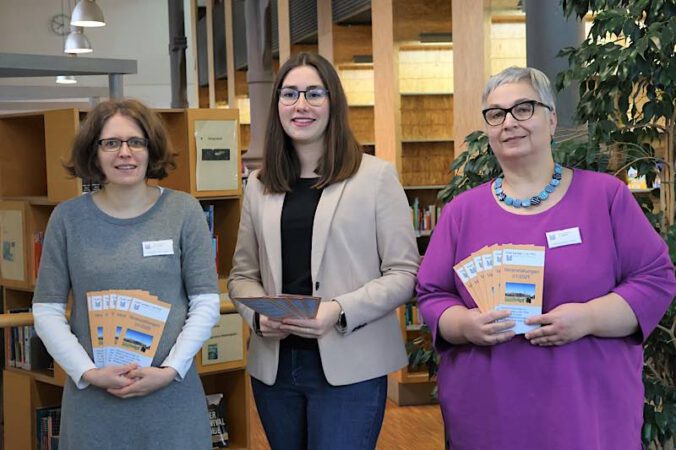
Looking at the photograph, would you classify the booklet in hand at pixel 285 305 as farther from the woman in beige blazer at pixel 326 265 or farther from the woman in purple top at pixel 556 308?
the woman in purple top at pixel 556 308

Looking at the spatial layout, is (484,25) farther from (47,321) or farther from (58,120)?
(47,321)

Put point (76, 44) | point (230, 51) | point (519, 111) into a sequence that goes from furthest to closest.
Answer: point (230, 51) < point (76, 44) < point (519, 111)

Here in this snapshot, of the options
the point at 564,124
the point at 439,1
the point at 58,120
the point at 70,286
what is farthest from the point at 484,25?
the point at 70,286

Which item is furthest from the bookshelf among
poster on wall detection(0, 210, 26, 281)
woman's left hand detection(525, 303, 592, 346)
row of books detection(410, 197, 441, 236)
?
row of books detection(410, 197, 441, 236)

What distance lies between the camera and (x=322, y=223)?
104 inches

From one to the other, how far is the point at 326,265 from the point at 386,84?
204 inches

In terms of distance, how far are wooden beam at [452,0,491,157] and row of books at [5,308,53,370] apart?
2.90 meters

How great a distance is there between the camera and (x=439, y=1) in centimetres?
737

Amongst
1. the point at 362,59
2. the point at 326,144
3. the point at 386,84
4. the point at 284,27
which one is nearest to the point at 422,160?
the point at 386,84

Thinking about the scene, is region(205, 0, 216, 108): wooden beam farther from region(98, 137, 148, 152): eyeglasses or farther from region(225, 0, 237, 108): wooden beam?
region(98, 137, 148, 152): eyeglasses

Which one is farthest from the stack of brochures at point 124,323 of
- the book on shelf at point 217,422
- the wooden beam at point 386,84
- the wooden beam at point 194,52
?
the wooden beam at point 194,52

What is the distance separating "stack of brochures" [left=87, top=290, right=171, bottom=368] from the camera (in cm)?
255

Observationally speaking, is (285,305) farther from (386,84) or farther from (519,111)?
(386,84)

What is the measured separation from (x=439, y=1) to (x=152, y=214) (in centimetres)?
519
